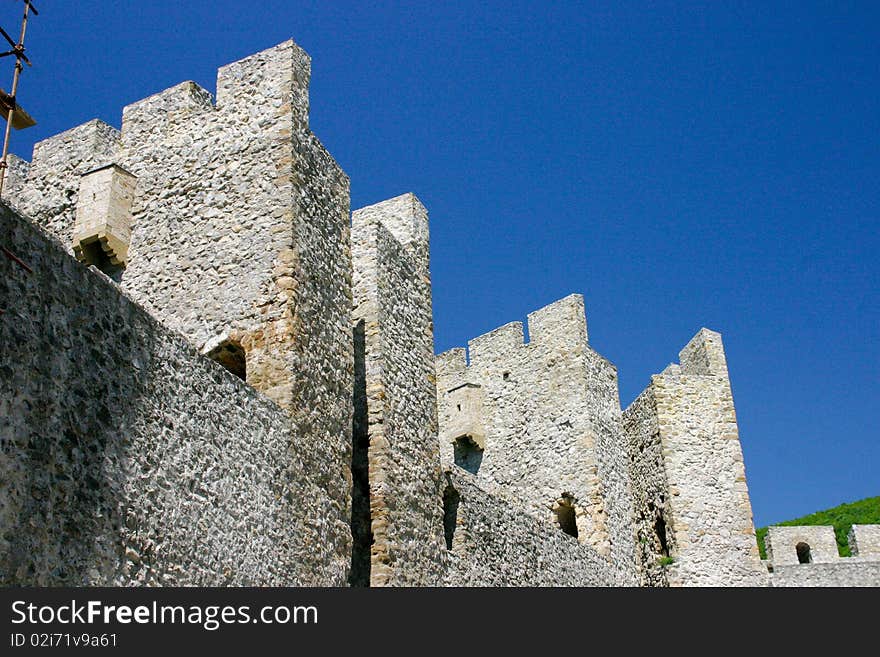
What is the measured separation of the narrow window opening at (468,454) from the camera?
66.2ft

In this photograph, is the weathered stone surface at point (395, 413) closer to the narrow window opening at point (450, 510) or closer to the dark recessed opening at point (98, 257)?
the narrow window opening at point (450, 510)

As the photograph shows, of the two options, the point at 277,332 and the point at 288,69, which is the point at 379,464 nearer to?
the point at 277,332

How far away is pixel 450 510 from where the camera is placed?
13086 millimetres

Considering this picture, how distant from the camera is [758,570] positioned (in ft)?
59.6

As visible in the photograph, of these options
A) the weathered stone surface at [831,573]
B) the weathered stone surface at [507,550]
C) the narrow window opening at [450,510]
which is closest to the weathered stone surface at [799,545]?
the weathered stone surface at [831,573]

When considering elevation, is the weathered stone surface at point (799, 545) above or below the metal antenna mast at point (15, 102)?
above

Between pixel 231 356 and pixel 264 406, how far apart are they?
135 centimetres

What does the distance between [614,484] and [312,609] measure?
1310 centimetres

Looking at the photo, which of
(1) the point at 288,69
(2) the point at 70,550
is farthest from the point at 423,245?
(2) the point at 70,550

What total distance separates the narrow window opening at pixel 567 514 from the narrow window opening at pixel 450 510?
5.84 meters

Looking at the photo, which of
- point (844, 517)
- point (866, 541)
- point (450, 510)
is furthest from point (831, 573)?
point (844, 517)

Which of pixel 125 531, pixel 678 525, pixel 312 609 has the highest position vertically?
pixel 678 525

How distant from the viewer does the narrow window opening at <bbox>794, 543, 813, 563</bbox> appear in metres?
26.8

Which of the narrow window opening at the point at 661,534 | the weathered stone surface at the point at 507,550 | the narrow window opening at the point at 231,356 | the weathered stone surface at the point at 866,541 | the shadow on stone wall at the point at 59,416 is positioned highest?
the weathered stone surface at the point at 866,541
